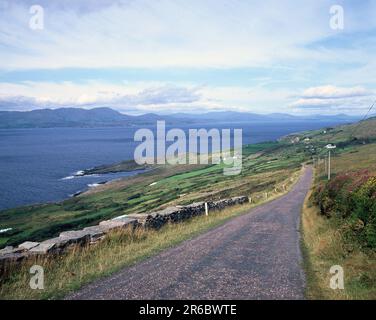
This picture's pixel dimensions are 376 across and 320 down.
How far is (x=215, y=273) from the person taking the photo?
9.95 m

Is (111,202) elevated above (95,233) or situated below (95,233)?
below

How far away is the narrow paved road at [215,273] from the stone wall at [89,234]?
2.56 meters

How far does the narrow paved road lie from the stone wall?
101 inches

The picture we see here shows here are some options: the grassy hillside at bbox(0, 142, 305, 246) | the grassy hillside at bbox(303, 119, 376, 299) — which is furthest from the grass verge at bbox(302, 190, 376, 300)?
the grassy hillside at bbox(0, 142, 305, 246)

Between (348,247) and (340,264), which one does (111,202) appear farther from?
(340,264)

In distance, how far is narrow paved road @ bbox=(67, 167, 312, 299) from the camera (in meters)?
8.34

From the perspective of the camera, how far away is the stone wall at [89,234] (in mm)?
11039

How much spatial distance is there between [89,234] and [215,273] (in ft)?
16.9

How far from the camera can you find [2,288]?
909 cm

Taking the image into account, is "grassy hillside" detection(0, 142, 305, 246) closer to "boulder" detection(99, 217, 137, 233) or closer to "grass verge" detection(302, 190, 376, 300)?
"boulder" detection(99, 217, 137, 233)

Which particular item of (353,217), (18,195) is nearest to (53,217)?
(18,195)

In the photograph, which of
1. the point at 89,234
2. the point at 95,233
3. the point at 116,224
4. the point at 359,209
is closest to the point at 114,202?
the point at 116,224
